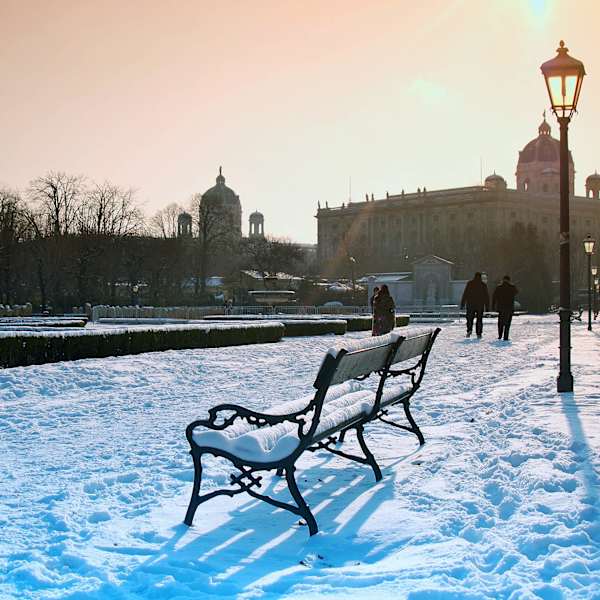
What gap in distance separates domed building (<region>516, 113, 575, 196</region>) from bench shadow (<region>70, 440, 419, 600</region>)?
126 meters

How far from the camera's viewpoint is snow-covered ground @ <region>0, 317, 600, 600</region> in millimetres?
4238

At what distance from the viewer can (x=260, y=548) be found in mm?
4863

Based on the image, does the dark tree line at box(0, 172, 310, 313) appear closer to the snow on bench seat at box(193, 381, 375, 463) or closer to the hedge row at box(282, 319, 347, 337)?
the hedge row at box(282, 319, 347, 337)

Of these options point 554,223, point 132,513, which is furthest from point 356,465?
point 554,223

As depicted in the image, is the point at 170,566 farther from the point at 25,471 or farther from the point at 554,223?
the point at 554,223

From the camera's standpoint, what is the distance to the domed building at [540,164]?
128125 millimetres

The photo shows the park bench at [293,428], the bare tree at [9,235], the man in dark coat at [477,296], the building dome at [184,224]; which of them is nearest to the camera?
the park bench at [293,428]

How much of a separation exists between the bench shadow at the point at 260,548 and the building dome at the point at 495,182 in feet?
380

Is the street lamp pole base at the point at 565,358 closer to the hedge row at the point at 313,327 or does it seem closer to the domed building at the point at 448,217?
the hedge row at the point at 313,327

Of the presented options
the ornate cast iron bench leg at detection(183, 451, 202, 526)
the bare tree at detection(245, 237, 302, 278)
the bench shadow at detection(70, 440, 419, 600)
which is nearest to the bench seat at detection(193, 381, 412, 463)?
the ornate cast iron bench leg at detection(183, 451, 202, 526)

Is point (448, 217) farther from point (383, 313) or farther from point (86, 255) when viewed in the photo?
point (383, 313)

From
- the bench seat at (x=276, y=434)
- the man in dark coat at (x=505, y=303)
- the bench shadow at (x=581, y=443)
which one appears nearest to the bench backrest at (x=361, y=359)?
the bench seat at (x=276, y=434)

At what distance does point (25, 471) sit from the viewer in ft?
22.8

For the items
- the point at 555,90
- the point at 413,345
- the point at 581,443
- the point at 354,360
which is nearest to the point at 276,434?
the point at 354,360
